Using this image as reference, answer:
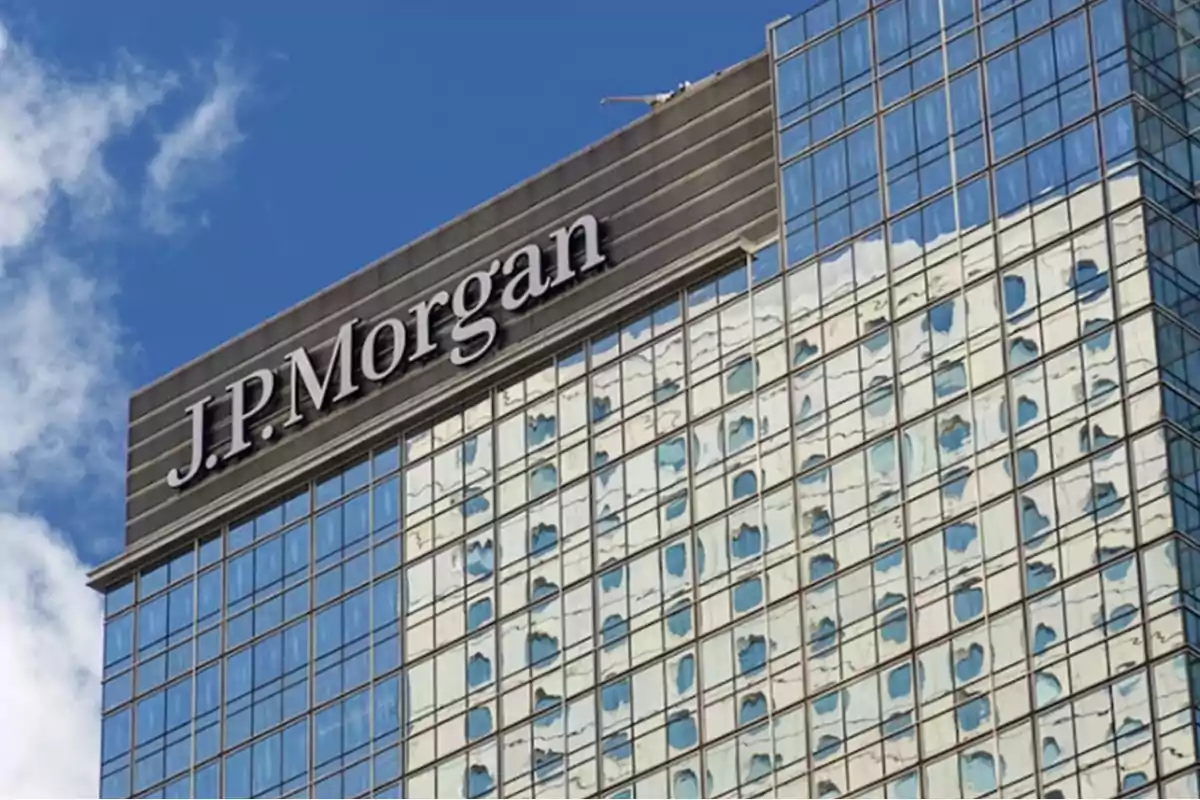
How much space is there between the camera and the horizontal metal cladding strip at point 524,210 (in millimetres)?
155750

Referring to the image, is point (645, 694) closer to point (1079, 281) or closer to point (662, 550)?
point (662, 550)

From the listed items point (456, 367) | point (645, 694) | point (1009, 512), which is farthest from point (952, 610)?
point (456, 367)

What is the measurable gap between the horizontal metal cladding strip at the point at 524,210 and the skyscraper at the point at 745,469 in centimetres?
15

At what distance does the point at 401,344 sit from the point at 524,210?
6513mm

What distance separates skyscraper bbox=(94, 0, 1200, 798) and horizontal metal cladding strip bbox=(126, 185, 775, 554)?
15 centimetres

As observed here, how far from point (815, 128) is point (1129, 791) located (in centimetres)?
2542

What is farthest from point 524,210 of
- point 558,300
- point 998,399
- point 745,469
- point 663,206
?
point 998,399

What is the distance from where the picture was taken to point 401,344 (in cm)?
16388

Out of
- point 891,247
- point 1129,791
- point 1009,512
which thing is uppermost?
point 891,247

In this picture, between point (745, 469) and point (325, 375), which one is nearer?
point (745, 469)

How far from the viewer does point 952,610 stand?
470 feet

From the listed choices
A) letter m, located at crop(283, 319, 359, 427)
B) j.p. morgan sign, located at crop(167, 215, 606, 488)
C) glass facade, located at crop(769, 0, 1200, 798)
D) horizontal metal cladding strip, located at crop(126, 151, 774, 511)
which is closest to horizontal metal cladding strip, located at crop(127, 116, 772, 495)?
horizontal metal cladding strip, located at crop(126, 151, 774, 511)

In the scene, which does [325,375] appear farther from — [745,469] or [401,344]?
[745,469]

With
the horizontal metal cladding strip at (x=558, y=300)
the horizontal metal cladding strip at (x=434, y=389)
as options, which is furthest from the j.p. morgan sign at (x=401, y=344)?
the horizontal metal cladding strip at (x=434, y=389)
